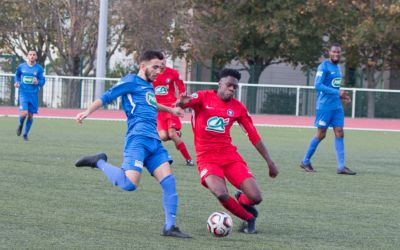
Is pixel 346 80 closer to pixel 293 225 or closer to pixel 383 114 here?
pixel 383 114

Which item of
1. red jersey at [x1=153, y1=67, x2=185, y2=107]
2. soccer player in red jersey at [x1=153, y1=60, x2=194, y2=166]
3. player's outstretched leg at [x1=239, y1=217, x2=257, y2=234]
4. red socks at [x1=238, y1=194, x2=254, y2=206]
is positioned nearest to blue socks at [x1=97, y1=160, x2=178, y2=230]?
player's outstretched leg at [x1=239, y1=217, x2=257, y2=234]

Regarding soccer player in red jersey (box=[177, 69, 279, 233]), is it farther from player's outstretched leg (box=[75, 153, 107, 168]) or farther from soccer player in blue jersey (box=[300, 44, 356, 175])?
soccer player in blue jersey (box=[300, 44, 356, 175])

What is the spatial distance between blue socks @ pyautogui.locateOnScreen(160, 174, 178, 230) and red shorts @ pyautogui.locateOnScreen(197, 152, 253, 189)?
2.23ft

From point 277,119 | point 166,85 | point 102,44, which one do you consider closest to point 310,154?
point 166,85

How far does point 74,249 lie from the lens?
740 centimetres

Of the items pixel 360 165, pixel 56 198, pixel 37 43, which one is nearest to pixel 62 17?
pixel 37 43

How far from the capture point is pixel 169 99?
1469 centimetres

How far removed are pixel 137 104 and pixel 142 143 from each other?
398 mm

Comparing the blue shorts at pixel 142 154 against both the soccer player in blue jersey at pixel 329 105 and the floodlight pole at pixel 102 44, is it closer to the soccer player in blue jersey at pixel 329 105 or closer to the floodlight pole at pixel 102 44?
the soccer player in blue jersey at pixel 329 105

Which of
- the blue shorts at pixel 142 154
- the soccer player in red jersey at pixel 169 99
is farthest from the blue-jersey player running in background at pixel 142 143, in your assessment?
the soccer player in red jersey at pixel 169 99

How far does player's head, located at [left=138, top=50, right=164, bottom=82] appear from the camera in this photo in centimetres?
852

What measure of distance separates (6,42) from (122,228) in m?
32.8

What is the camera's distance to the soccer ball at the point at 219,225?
27.0ft

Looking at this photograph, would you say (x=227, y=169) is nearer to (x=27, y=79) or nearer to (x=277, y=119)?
(x=27, y=79)
